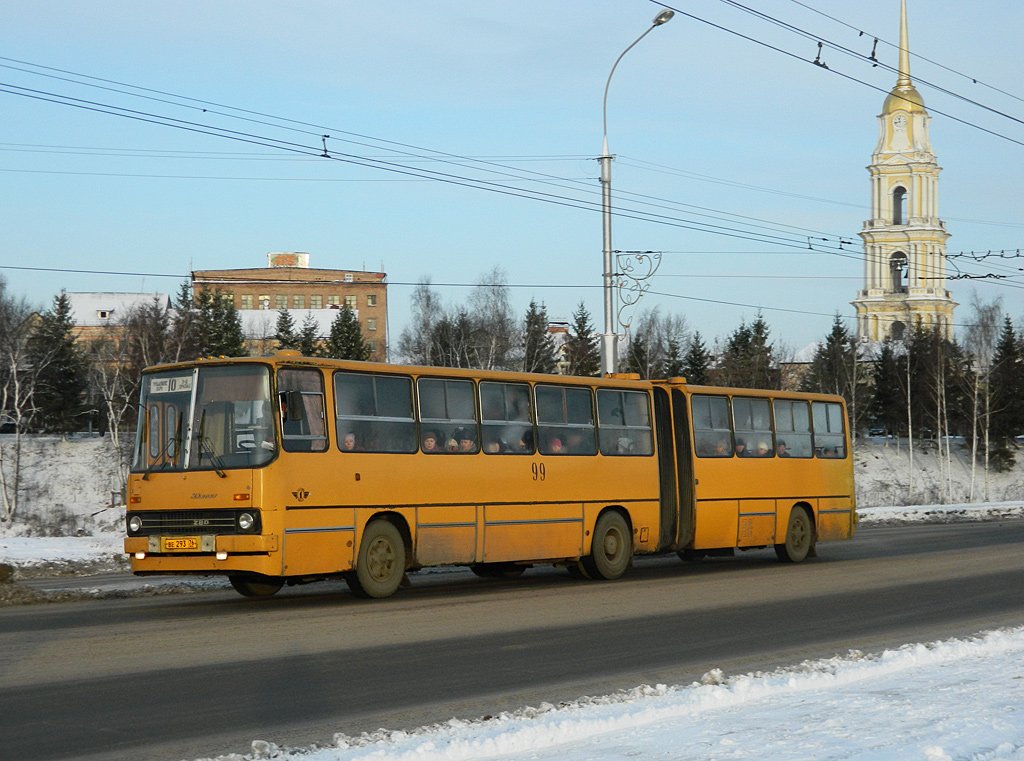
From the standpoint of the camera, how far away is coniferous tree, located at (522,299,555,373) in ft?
256

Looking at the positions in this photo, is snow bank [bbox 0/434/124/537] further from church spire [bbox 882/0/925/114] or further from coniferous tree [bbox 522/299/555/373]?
church spire [bbox 882/0/925/114]

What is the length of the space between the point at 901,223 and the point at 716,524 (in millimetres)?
101256

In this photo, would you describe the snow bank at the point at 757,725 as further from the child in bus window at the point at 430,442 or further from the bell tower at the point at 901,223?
the bell tower at the point at 901,223

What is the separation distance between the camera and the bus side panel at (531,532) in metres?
Answer: 16.6

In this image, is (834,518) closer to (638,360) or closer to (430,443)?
(430,443)

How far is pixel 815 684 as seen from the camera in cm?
883

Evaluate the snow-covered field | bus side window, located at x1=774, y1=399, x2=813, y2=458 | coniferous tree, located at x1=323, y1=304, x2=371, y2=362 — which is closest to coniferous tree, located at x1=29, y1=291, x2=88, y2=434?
coniferous tree, located at x1=323, y1=304, x2=371, y2=362

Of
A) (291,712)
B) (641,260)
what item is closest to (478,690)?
(291,712)

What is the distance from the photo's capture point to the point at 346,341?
3039 inches

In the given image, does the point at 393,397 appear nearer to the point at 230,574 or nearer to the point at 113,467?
the point at 230,574

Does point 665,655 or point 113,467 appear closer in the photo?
point 665,655

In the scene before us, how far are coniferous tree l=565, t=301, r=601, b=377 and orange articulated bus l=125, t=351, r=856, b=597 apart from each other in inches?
2345

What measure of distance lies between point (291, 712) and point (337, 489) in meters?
6.57

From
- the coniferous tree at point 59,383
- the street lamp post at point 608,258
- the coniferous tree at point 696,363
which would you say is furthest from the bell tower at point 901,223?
the street lamp post at point 608,258
